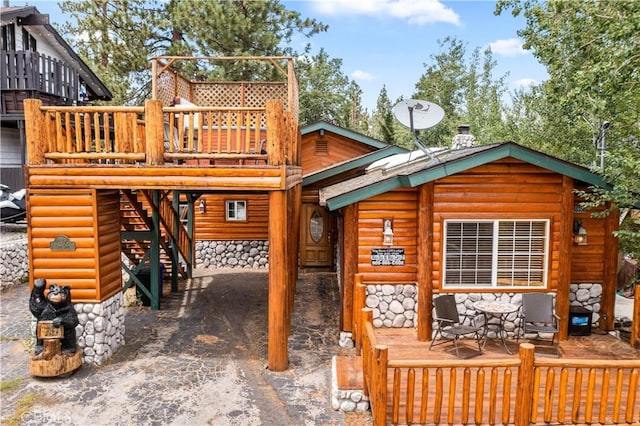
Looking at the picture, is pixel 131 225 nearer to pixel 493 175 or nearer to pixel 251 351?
pixel 251 351

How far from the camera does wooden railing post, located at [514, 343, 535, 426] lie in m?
4.64

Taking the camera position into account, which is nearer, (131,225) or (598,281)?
(598,281)

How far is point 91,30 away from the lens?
70.2ft

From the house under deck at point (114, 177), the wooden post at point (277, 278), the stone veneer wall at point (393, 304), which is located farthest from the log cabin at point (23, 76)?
the stone veneer wall at point (393, 304)

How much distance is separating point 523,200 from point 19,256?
517 inches

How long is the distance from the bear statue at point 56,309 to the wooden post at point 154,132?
2.41 m

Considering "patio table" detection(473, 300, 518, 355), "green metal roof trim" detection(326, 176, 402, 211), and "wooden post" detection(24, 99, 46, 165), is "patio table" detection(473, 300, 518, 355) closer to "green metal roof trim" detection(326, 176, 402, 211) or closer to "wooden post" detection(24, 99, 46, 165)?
"green metal roof trim" detection(326, 176, 402, 211)

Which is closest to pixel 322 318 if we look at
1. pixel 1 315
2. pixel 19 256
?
pixel 1 315

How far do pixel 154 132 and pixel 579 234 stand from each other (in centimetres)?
764

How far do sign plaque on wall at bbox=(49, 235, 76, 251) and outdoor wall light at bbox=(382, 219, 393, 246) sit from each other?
17.1 ft

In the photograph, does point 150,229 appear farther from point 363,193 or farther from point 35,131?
point 363,193

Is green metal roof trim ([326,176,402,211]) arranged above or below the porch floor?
above

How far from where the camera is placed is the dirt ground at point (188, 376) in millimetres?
5629

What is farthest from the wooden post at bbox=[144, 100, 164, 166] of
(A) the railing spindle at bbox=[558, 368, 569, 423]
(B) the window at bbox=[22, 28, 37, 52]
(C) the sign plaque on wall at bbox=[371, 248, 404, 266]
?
(B) the window at bbox=[22, 28, 37, 52]
